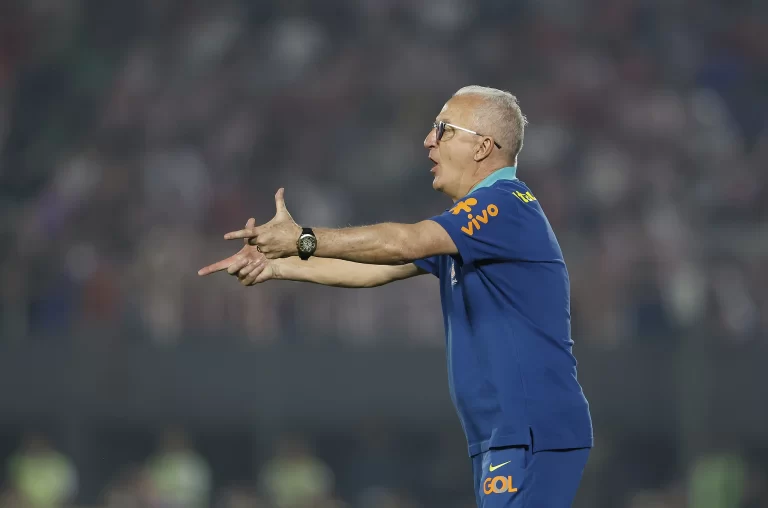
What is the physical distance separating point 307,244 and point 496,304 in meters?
0.71

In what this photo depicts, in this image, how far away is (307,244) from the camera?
3.50m

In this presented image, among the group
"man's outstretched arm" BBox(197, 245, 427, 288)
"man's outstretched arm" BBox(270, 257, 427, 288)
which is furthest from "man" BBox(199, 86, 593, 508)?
"man's outstretched arm" BBox(270, 257, 427, 288)

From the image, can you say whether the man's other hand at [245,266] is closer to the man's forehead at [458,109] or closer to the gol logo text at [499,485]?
the man's forehead at [458,109]

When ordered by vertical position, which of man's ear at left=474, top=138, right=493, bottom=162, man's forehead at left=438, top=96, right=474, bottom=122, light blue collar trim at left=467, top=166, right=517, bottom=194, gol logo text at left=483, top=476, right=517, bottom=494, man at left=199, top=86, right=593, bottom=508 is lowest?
gol logo text at left=483, top=476, right=517, bottom=494

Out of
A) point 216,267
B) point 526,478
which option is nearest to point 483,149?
point 216,267

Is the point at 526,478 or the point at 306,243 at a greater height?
the point at 306,243

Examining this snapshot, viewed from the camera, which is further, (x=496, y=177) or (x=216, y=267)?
(x=496, y=177)

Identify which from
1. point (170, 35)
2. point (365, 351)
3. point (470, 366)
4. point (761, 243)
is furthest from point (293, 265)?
point (170, 35)

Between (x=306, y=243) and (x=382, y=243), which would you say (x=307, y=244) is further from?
(x=382, y=243)

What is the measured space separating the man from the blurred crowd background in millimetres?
5702

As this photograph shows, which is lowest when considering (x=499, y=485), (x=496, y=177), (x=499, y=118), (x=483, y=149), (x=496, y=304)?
(x=499, y=485)

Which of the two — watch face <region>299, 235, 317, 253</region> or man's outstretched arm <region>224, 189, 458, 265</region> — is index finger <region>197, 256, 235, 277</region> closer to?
man's outstretched arm <region>224, 189, 458, 265</region>

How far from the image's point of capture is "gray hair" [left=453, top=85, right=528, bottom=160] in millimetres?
4008

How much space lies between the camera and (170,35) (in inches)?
449
